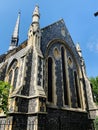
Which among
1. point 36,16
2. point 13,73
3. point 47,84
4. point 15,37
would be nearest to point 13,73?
point 13,73

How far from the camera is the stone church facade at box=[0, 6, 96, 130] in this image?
939 cm

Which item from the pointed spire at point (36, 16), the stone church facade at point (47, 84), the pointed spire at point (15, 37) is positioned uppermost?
the pointed spire at point (15, 37)

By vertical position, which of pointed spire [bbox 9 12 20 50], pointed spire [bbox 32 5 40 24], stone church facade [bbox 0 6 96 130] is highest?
pointed spire [bbox 9 12 20 50]

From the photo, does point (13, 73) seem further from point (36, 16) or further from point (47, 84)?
point (36, 16)

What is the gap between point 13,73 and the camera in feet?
42.8

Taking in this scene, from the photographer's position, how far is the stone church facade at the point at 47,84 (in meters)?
9.39

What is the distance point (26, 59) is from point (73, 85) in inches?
225

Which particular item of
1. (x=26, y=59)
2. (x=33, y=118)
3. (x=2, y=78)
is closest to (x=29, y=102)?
(x=33, y=118)

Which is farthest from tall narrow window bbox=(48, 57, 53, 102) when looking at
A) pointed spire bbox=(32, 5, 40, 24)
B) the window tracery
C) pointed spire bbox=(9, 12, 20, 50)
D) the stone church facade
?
pointed spire bbox=(9, 12, 20, 50)

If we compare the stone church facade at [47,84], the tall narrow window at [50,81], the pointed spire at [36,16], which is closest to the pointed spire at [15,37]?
the stone church facade at [47,84]

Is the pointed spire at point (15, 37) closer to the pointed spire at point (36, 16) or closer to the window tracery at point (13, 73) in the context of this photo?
the pointed spire at point (36, 16)

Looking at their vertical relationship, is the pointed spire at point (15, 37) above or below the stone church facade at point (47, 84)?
above

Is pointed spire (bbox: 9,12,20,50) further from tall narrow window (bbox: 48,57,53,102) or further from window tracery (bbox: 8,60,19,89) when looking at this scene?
tall narrow window (bbox: 48,57,53,102)

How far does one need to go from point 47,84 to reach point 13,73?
3020 mm
